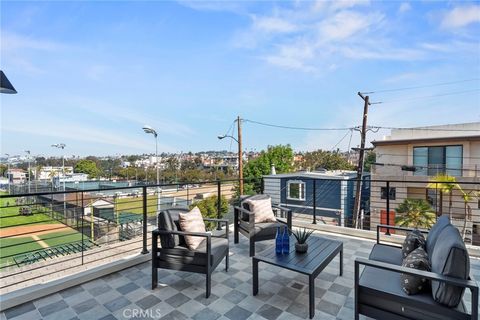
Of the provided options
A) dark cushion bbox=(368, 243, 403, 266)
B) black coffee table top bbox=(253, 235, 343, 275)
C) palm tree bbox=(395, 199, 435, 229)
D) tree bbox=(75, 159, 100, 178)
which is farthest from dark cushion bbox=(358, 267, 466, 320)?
tree bbox=(75, 159, 100, 178)

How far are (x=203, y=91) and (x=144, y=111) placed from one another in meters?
5.47

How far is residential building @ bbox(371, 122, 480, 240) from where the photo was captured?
11.6 meters

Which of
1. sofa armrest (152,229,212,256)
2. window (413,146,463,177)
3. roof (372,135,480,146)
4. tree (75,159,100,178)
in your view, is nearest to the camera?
sofa armrest (152,229,212,256)

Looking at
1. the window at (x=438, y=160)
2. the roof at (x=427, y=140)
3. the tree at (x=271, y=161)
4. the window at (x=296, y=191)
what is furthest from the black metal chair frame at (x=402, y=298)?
the tree at (x=271, y=161)

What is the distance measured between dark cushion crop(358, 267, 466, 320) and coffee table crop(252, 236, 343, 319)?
1.31ft

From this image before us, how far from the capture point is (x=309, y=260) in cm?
237

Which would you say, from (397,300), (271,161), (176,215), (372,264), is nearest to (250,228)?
(176,215)

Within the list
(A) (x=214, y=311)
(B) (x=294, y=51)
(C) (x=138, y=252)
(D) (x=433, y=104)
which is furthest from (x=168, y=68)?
(D) (x=433, y=104)

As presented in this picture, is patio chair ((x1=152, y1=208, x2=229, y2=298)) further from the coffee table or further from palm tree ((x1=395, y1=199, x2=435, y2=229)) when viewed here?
palm tree ((x1=395, y1=199, x2=435, y2=229))

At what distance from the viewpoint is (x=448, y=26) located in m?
6.09

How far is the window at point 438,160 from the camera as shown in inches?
476

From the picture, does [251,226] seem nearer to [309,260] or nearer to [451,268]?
[309,260]

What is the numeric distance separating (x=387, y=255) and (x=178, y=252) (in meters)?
2.12

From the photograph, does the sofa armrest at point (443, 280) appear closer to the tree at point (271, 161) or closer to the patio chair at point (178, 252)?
the patio chair at point (178, 252)
